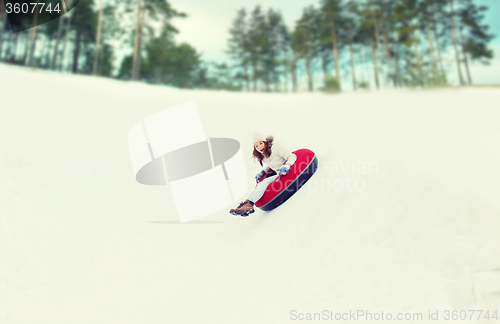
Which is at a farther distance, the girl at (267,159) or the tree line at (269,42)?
the tree line at (269,42)

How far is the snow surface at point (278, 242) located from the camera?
212 cm

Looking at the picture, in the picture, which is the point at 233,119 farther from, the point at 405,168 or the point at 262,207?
the point at 405,168

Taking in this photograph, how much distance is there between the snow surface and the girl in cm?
36

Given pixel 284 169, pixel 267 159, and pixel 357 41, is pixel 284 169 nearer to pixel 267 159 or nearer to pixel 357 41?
pixel 267 159

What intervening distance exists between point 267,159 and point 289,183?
1.79 feet

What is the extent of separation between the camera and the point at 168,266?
338cm

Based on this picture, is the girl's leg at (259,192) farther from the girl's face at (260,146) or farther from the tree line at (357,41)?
the tree line at (357,41)

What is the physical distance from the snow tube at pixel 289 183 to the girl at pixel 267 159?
0.27ft

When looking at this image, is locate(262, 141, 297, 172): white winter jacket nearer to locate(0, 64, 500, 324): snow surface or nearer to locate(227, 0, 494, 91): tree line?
locate(0, 64, 500, 324): snow surface

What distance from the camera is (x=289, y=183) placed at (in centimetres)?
426

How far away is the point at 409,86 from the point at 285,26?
50.9 ft

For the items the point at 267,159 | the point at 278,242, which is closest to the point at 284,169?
the point at 267,159

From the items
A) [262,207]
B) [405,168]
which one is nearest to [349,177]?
[405,168]

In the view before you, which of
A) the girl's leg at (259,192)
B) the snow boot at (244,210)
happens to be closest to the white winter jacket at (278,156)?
the girl's leg at (259,192)
